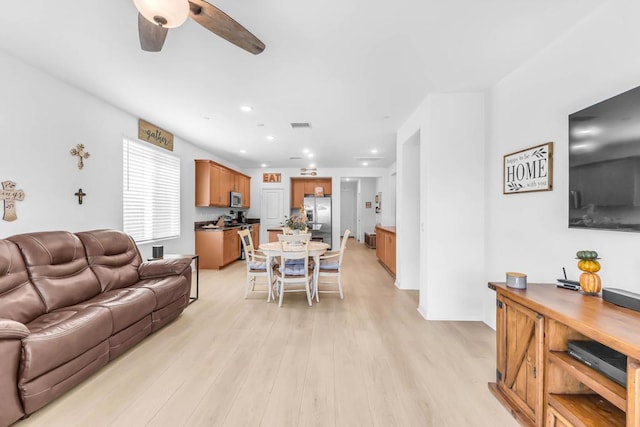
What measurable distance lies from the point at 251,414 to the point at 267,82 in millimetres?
2928

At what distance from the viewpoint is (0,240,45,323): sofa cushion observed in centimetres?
198

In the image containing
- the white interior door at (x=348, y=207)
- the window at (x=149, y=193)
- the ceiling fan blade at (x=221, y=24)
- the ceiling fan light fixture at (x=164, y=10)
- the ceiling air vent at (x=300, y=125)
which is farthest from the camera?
the white interior door at (x=348, y=207)

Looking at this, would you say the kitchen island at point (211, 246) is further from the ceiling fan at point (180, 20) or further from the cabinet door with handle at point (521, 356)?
the cabinet door with handle at point (521, 356)

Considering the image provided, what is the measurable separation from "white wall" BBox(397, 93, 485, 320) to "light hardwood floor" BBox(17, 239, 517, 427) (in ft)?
1.15

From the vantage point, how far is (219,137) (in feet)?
16.4

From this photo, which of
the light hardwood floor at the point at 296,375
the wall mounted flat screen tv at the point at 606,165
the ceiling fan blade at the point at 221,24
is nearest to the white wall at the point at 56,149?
the light hardwood floor at the point at 296,375

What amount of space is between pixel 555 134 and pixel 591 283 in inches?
47.6

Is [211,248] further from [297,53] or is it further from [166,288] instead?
[297,53]

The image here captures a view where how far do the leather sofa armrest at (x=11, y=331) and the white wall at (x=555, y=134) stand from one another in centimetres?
368

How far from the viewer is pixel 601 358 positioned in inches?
50.7

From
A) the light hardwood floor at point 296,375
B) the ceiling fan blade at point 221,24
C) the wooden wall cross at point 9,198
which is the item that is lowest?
the light hardwood floor at point 296,375

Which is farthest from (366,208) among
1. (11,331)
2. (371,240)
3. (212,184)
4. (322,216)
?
(11,331)

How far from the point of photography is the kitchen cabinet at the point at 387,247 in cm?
527

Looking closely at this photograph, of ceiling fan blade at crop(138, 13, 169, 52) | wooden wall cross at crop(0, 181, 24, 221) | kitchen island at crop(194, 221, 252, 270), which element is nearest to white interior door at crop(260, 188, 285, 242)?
kitchen island at crop(194, 221, 252, 270)
